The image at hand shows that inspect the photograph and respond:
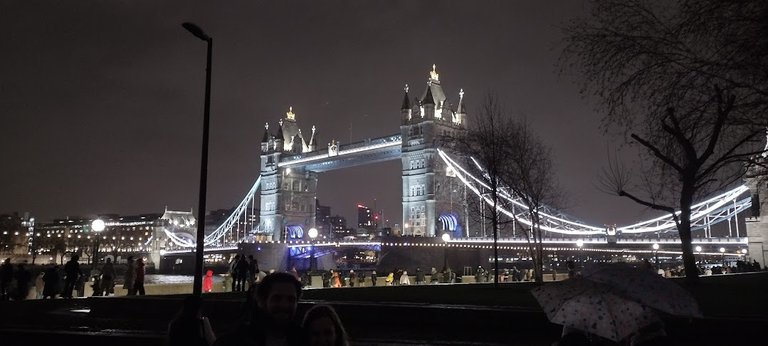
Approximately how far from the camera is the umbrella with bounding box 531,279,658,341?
12.6ft

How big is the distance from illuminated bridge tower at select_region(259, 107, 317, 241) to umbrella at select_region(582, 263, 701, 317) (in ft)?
332

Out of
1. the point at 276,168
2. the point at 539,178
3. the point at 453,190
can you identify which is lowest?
the point at 539,178

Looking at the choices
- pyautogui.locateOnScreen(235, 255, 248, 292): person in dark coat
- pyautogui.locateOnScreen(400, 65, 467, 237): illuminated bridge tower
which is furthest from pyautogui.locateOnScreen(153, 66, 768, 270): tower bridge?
pyautogui.locateOnScreen(235, 255, 248, 292): person in dark coat

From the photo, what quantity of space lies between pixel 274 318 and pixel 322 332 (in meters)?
0.35

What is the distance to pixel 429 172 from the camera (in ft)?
261

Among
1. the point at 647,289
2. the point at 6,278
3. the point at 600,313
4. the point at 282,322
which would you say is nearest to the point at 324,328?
the point at 282,322

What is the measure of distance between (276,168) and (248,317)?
364 ft

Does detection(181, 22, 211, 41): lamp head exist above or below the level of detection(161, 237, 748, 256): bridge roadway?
above

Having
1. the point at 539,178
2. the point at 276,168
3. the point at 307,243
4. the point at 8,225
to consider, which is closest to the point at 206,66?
the point at 539,178

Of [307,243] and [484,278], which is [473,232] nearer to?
[307,243]

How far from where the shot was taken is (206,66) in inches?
484

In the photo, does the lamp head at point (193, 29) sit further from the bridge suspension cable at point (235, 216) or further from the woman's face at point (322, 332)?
the bridge suspension cable at point (235, 216)

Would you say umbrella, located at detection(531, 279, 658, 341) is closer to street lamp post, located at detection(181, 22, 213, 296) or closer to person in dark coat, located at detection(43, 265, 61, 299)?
street lamp post, located at detection(181, 22, 213, 296)

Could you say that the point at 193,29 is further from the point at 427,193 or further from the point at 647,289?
the point at 427,193
